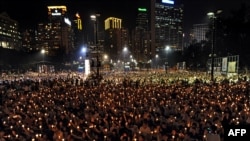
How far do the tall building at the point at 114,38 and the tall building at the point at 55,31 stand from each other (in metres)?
17.0

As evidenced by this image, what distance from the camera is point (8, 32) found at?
125 m

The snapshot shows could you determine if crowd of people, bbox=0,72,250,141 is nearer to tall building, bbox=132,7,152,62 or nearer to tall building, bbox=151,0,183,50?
tall building, bbox=132,7,152,62

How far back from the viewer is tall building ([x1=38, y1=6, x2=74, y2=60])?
14875 centimetres

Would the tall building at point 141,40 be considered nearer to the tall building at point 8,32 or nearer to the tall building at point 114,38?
the tall building at point 114,38

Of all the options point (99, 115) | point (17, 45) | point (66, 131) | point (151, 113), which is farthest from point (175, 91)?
point (17, 45)

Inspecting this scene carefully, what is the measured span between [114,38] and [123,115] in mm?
138982

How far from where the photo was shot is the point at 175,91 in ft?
65.6

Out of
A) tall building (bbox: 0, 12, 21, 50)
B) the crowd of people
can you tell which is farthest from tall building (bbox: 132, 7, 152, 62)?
the crowd of people

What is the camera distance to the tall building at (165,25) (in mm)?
180750

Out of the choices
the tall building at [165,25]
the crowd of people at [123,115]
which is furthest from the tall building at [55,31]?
the crowd of people at [123,115]

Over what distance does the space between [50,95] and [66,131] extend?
8199 millimetres

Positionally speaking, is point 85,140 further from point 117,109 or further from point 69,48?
point 69,48

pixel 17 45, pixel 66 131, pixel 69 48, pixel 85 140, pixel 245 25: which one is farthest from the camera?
pixel 69 48

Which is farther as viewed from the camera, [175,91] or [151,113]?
[175,91]
